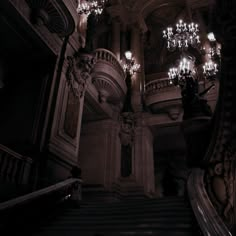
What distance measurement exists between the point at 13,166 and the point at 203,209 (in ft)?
13.5

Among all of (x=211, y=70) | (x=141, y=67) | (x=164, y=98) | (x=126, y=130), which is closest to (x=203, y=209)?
(x=211, y=70)

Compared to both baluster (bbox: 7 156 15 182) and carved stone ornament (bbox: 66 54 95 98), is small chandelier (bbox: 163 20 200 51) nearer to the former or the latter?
carved stone ornament (bbox: 66 54 95 98)

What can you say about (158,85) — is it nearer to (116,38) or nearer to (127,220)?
(116,38)

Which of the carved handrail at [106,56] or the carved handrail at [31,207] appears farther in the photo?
the carved handrail at [106,56]

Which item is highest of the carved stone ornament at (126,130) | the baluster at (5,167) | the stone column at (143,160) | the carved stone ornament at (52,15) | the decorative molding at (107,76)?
the decorative molding at (107,76)

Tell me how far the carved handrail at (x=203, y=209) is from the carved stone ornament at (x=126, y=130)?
8.31m

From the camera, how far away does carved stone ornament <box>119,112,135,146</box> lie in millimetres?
12781

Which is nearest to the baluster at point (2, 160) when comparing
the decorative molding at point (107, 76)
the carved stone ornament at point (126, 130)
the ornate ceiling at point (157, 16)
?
the decorative molding at point (107, 76)

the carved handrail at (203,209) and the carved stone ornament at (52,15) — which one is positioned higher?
the carved stone ornament at (52,15)

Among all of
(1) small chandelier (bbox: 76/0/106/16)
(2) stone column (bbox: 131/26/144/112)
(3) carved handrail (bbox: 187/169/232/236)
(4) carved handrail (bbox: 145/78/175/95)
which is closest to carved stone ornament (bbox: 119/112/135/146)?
→ (2) stone column (bbox: 131/26/144/112)

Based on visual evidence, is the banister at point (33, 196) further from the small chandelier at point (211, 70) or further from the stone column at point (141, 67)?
the stone column at point (141, 67)

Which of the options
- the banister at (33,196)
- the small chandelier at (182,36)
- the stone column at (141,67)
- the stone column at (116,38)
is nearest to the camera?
the banister at (33,196)

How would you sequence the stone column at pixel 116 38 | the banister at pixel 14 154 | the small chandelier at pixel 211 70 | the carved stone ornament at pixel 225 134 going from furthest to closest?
the stone column at pixel 116 38 → the small chandelier at pixel 211 70 → the banister at pixel 14 154 → the carved stone ornament at pixel 225 134

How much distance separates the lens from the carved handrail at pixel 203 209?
285 centimetres
